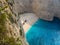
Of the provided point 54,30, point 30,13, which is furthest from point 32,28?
point 30,13

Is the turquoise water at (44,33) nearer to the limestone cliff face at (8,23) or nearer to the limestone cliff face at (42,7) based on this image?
the limestone cliff face at (42,7)

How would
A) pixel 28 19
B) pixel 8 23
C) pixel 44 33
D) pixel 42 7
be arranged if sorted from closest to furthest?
pixel 8 23 → pixel 44 33 → pixel 28 19 → pixel 42 7

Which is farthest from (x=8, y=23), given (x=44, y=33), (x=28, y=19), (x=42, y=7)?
(x=42, y=7)

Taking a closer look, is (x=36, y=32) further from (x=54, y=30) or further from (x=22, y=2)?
(x=22, y=2)

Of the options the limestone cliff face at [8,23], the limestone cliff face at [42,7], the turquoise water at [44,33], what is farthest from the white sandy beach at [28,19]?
the limestone cliff face at [8,23]

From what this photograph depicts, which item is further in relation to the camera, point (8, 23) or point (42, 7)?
point (42, 7)

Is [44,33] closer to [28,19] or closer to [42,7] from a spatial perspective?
[28,19]
